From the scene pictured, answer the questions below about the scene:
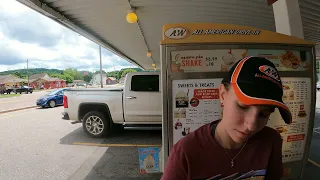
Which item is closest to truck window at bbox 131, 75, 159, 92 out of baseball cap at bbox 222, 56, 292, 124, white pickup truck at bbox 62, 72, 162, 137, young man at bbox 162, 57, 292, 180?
white pickup truck at bbox 62, 72, 162, 137

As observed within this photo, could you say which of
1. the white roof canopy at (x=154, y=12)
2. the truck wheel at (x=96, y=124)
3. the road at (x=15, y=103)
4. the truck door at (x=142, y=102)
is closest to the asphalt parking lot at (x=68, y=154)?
the truck wheel at (x=96, y=124)

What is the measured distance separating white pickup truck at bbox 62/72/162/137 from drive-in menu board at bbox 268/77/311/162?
4.22m

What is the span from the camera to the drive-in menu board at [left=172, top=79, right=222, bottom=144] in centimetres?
253

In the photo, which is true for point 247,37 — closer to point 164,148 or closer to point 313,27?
point 164,148

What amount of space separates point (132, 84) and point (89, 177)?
333 cm

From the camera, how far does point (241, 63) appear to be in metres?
1.15

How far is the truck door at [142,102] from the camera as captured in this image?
22.1 ft

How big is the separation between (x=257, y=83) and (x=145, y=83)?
19.5 ft

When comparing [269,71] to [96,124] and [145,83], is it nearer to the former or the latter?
[145,83]

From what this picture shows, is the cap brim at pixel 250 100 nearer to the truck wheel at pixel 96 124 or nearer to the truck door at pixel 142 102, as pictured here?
the truck door at pixel 142 102

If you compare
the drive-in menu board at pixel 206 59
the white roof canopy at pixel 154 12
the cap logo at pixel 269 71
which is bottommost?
the cap logo at pixel 269 71

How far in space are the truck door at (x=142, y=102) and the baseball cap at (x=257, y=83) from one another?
563 cm

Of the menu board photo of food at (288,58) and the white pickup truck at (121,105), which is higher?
the menu board photo of food at (288,58)

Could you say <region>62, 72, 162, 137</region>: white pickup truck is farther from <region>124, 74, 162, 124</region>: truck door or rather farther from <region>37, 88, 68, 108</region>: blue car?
<region>37, 88, 68, 108</region>: blue car
